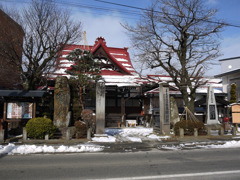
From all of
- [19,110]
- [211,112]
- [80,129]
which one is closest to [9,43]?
[19,110]

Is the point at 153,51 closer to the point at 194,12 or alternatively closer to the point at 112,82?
the point at 194,12

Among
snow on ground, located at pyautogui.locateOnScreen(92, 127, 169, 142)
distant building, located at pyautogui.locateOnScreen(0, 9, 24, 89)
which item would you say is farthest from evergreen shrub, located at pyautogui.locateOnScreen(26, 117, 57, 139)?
distant building, located at pyautogui.locateOnScreen(0, 9, 24, 89)

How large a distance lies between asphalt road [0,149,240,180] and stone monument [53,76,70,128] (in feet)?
16.1

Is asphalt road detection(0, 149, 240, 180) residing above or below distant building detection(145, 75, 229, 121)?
below

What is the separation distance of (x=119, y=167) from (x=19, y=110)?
926cm

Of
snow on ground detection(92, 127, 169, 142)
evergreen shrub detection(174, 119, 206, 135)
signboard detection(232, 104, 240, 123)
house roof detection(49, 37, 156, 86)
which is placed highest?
house roof detection(49, 37, 156, 86)

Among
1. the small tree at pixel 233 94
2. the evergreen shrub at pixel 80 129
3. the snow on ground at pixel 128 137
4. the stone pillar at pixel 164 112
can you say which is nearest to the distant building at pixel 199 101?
the small tree at pixel 233 94

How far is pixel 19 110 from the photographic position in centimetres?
1252

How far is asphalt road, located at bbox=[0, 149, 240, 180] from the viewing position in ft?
16.8

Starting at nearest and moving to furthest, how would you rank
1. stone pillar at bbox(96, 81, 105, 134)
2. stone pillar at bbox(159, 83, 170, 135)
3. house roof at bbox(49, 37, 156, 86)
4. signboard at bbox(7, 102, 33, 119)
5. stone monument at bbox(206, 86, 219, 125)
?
signboard at bbox(7, 102, 33, 119) < stone pillar at bbox(96, 81, 105, 134) < stone pillar at bbox(159, 83, 170, 135) < stone monument at bbox(206, 86, 219, 125) < house roof at bbox(49, 37, 156, 86)

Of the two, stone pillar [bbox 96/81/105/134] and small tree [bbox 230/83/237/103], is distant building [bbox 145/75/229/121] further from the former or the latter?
stone pillar [bbox 96/81/105/134]

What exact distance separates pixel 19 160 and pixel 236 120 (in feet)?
51.0

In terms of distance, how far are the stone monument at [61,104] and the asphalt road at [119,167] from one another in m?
4.91

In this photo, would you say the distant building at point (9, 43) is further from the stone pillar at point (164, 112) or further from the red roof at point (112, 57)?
the stone pillar at point (164, 112)
